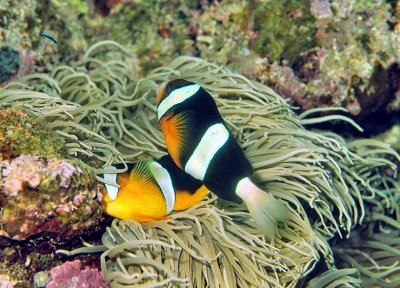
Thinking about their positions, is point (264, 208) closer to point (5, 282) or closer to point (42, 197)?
point (42, 197)

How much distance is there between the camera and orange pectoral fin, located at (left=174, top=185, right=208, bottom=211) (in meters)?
2.00

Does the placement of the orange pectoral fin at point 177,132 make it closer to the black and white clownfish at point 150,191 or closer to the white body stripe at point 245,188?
the black and white clownfish at point 150,191

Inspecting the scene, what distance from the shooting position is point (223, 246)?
1.96 m

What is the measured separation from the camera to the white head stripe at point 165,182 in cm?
195

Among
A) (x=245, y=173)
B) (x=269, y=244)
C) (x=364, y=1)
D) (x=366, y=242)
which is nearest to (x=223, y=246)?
(x=269, y=244)

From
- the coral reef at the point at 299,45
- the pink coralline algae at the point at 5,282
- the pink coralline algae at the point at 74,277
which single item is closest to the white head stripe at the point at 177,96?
the pink coralline algae at the point at 74,277

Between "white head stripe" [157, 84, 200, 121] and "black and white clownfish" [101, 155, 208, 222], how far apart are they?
0.25m

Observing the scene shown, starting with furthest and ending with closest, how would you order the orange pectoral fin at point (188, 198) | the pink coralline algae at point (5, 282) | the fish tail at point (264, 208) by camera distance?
the orange pectoral fin at point (188, 198), the fish tail at point (264, 208), the pink coralline algae at point (5, 282)

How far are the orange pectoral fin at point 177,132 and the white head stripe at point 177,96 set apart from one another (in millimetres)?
38

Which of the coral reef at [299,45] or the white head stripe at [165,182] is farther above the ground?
the coral reef at [299,45]

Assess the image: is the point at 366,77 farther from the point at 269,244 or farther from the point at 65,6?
the point at 65,6

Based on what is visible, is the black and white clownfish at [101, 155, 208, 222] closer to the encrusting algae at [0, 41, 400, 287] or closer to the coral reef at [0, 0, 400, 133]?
the encrusting algae at [0, 41, 400, 287]

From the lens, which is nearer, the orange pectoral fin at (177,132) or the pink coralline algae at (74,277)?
the pink coralline algae at (74,277)

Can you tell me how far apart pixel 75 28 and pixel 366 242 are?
238 centimetres
